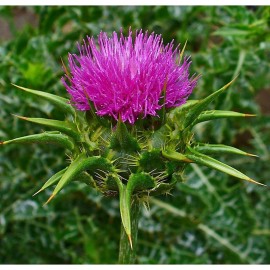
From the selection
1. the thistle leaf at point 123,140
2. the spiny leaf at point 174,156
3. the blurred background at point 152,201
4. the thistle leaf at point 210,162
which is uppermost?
the thistle leaf at point 123,140

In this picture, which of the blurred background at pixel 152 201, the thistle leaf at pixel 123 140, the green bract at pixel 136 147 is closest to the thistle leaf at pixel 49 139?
the green bract at pixel 136 147

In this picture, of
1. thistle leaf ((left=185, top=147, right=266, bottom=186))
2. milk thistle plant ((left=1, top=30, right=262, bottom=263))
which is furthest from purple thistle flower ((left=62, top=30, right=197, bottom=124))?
thistle leaf ((left=185, top=147, right=266, bottom=186))

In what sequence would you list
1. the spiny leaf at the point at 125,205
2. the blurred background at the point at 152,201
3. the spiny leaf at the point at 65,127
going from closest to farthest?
the spiny leaf at the point at 125,205
the spiny leaf at the point at 65,127
the blurred background at the point at 152,201

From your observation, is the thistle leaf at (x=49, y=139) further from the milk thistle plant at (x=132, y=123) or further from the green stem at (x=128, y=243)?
the green stem at (x=128, y=243)

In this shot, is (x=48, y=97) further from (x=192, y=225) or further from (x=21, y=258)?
(x=21, y=258)
